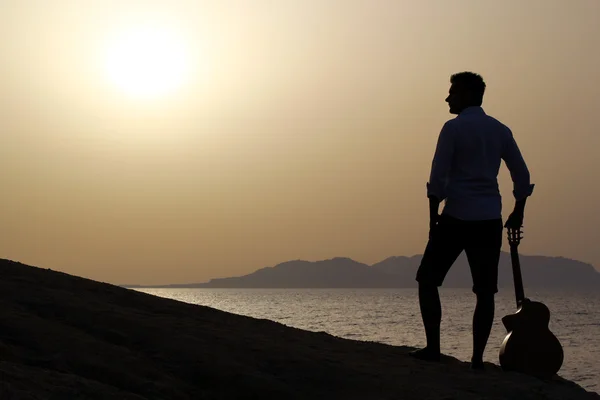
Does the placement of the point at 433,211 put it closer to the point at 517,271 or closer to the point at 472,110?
the point at 472,110

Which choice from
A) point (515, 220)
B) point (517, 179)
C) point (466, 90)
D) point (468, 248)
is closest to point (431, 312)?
point (468, 248)

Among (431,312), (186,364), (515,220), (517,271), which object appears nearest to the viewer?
(186,364)

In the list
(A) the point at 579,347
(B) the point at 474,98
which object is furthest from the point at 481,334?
(A) the point at 579,347

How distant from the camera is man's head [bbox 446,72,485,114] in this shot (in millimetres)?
7229

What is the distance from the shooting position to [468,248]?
7.11m

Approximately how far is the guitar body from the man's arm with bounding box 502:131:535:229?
844 millimetres

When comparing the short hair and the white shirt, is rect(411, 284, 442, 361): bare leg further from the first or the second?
the short hair

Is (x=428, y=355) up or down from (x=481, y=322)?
down

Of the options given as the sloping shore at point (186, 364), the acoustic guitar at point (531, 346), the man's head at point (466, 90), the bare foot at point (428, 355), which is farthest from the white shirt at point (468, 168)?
the sloping shore at point (186, 364)

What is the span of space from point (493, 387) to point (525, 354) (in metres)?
1.02

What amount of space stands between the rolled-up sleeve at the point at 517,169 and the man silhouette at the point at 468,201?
1.9 inches

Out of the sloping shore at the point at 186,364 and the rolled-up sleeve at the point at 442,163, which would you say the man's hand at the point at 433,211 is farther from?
the sloping shore at the point at 186,364

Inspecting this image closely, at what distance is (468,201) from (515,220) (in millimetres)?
752

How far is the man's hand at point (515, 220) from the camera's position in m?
7.55
